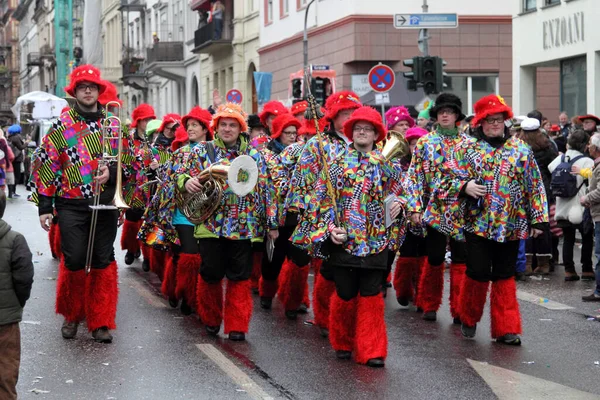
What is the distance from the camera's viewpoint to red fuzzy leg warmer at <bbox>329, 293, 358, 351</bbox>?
30.2 ft

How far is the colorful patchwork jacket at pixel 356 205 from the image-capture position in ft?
29.5

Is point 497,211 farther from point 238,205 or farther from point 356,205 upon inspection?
point 238,205

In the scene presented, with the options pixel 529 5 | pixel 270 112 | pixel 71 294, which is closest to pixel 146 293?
pixel 270 112

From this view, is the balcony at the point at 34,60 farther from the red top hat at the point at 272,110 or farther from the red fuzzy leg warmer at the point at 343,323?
the red fuzzy leg warmer at the point at 343,323

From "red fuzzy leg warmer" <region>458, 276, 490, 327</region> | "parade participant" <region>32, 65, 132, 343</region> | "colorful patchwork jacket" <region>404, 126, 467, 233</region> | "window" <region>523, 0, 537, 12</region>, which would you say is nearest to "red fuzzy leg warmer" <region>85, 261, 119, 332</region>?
"parade participant" <region>32, 65, 132, 343</region>

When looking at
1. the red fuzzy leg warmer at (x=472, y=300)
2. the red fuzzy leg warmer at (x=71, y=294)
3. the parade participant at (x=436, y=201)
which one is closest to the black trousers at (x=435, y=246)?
the parade participant at (x=436, y=201)

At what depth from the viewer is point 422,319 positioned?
1133 cm

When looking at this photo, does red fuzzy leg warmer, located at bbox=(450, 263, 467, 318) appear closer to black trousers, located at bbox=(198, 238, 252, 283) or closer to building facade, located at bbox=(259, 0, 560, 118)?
black trousers, located at bbox=(198, 238, 252, 283)

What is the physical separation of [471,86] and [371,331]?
2704 centimetres

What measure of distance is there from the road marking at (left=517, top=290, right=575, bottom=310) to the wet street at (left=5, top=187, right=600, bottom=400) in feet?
0.15

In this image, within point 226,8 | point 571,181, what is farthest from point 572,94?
point 226,8

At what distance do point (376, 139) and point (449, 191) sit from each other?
1.28 meters

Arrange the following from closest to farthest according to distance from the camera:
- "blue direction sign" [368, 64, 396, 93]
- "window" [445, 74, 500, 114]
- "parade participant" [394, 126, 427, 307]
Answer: "parade participant" [394, 126, 427, 307], "blue direction sign" [368, 64, 396, 93], "window" [445, 74, 500, 114]

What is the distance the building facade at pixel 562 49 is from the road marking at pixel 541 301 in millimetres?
13020
